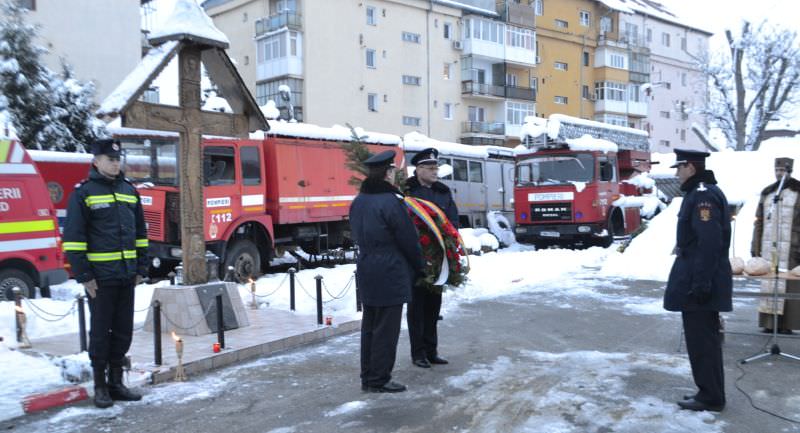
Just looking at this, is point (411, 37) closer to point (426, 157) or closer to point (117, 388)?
point (426, 157)

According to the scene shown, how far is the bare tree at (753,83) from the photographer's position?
34.6 metres

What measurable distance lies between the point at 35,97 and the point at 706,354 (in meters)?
17.9

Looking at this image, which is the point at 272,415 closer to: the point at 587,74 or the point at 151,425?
the point at 151,425

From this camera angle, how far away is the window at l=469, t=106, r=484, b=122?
42625 millimetres

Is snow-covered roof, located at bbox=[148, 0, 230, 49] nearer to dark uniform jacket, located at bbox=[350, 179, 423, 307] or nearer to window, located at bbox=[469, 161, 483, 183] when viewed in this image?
dark uniform jacket, located at bbox=[350, 179, 423, 307]

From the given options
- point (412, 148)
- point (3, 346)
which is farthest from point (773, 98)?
point (3, 346)

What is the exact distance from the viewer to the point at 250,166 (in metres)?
13.6

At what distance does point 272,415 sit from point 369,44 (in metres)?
32.8

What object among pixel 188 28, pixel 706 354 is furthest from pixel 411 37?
pixel 706 354

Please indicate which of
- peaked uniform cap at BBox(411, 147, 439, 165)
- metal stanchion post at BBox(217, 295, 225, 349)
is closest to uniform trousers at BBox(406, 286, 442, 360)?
peaked uniform cap at BBox(411, 147, 439, 165)

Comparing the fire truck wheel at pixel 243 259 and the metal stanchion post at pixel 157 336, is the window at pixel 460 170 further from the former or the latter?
the metal stanchion post at pixel 157 336

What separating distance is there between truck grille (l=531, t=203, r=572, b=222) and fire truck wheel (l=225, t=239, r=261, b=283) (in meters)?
8.32

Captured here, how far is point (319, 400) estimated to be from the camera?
5.63m

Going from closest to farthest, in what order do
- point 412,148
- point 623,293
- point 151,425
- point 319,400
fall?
point 151,425, point 319,400, point 623,293, point 412,148
